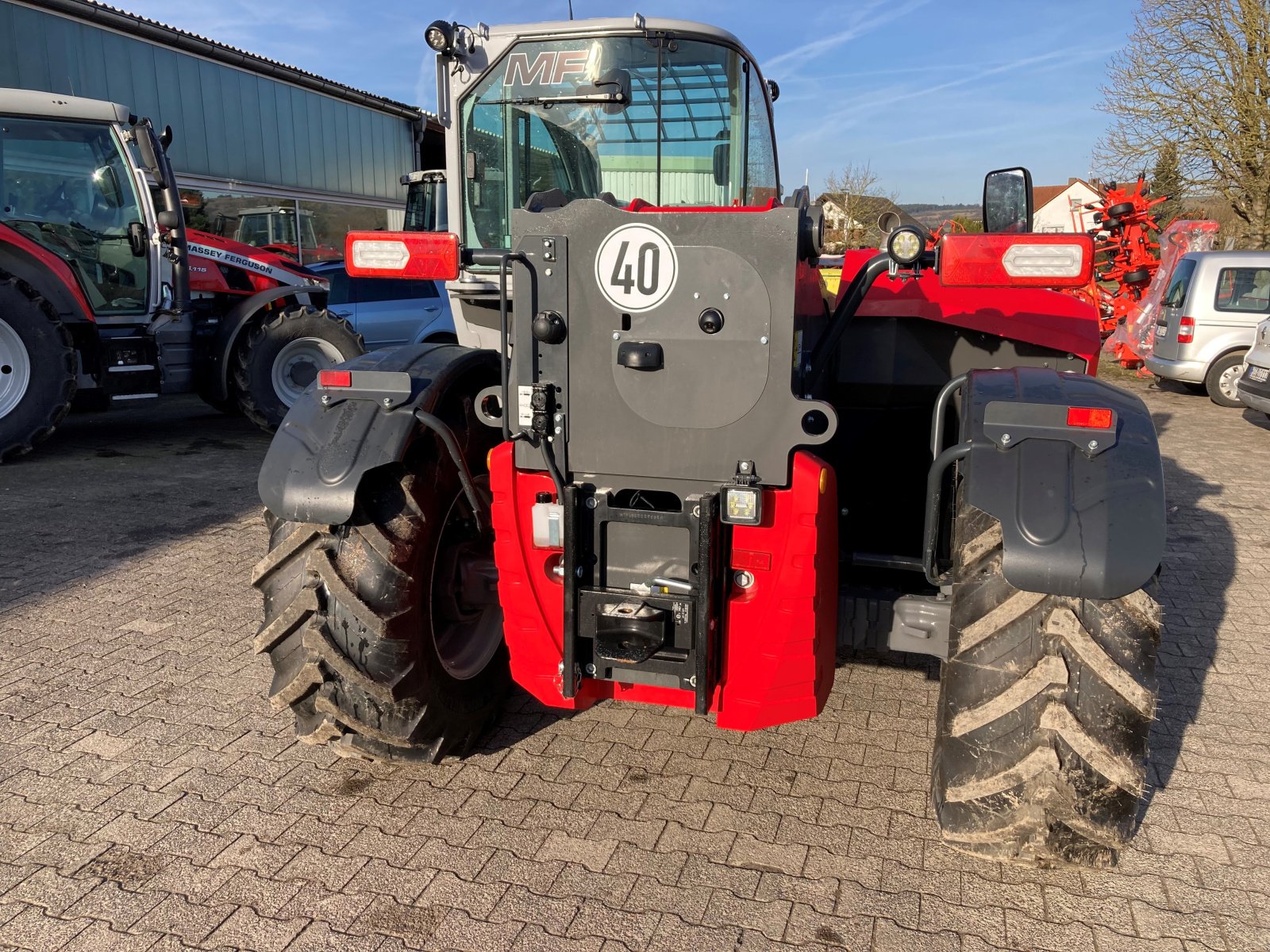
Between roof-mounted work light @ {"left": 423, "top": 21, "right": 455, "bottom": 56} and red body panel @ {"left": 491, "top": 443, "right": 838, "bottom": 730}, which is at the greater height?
roof-mounted work light @ {"left": 423, "top": 21, "right": 455, "bottom": 56}

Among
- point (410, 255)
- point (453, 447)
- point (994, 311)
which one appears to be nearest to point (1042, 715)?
point (453, 447)

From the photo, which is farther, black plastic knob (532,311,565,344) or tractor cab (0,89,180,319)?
tractor cab (0,89,180,319)

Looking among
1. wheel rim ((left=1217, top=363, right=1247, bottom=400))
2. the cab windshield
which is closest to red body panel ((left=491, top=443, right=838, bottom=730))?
the cab windshield

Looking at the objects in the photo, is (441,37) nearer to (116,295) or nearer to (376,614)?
(376,614)

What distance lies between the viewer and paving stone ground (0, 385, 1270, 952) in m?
2.51

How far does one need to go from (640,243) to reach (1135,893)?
2253mm

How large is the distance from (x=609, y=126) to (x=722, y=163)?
0.57 meters

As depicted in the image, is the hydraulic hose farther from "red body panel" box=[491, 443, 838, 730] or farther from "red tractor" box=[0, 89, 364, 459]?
"red tractor" box=[0, 89, 364, 459]

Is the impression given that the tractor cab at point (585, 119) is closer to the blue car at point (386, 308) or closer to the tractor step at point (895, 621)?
the tractor step at point (895, 621)

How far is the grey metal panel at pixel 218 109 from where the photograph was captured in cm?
1444

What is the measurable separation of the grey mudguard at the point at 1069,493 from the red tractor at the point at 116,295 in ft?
25.5

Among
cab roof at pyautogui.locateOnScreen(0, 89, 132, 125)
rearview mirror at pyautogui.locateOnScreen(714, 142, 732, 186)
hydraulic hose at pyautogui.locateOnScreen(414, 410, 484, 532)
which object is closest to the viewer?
hydraulic hose at pyautogui.locateOnScreen(414, 410, 484, 532)

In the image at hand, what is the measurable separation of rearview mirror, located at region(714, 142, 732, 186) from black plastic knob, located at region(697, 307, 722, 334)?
217 cm

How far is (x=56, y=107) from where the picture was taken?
816cm
